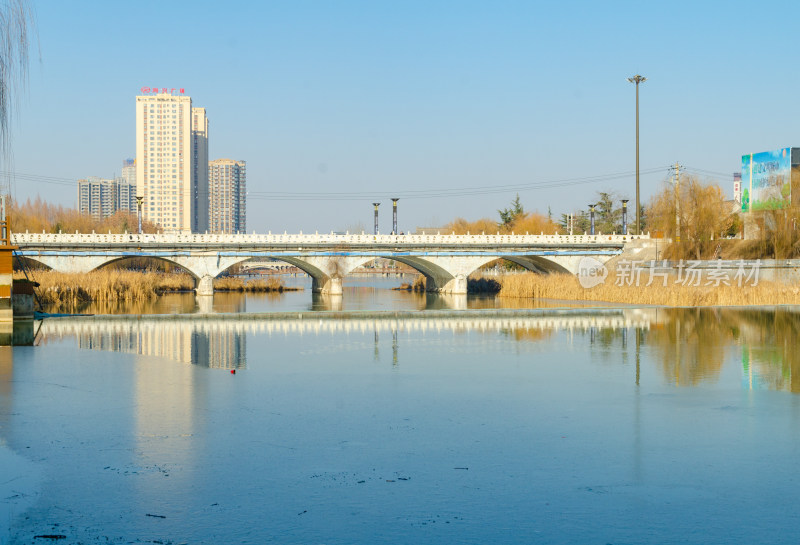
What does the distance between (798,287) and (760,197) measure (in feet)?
58.5

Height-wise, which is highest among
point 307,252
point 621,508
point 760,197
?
point 760,197

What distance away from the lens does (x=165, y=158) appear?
16562cm

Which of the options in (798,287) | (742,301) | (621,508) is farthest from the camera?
(798,287)

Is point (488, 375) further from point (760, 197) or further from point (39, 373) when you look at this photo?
point (760, 197)

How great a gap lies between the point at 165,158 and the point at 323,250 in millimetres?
119270

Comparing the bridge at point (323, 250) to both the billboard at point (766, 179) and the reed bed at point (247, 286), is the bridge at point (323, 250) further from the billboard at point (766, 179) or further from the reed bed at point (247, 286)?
the billboard at point (766, 179)

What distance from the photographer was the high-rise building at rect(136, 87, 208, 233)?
535 ft

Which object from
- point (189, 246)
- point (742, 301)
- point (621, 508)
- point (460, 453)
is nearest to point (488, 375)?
point (460, 453)

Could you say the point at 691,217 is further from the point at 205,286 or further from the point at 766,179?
the point at 205,286

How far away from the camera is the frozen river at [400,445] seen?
276 inches

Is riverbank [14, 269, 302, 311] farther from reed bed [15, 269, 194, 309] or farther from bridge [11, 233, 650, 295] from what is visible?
bridge [11, 233, 650, 295]

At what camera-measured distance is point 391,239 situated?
186 feet

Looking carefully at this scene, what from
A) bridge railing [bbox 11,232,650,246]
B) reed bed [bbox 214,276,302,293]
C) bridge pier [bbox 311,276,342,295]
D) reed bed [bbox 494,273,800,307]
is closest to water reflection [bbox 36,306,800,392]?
reed bed [bbox 494,273,800,307]

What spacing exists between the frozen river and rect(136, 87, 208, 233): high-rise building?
151462mm
